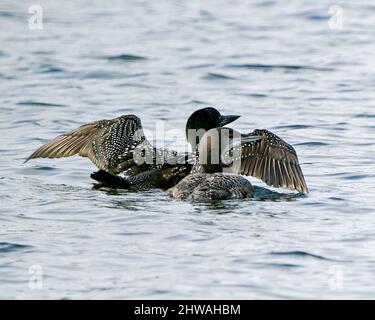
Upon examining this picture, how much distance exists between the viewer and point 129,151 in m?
9.80

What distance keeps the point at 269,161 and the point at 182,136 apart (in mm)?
2611

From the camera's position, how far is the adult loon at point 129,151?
9.32 m

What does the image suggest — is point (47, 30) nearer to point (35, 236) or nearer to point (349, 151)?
point (349, 151)

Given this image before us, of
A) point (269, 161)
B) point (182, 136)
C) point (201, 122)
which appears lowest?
point (182, 136)

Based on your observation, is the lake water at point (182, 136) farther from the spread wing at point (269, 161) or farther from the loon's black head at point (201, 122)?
the loon's black head at point (201, 122)

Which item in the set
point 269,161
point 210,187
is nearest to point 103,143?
point 269,161

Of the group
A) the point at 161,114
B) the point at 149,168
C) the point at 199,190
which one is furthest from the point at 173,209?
the point at 161,114

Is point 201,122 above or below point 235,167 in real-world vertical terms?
above

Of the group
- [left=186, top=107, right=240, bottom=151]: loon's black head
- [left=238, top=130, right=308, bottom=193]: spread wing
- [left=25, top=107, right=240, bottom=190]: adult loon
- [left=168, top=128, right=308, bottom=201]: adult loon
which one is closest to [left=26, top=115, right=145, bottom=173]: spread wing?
[left=25, top=107, right=240, bottom=190]: adult loon

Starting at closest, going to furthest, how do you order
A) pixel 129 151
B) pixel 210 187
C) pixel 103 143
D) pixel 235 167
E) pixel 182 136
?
pixel 210 187
pixel 235 167
pixel 129 151
pixel 103 143
pixel 182 136

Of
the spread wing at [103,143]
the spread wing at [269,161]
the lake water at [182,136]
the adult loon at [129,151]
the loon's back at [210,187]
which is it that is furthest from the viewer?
the spread wing at [103,143]

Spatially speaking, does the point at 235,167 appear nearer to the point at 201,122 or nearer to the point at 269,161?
the point at 269,161

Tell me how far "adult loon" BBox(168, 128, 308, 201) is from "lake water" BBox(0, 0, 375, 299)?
0.43 ft

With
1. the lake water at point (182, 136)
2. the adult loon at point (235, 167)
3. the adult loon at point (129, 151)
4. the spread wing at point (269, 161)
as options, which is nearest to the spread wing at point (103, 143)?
the adult loon at point (129, 151)
